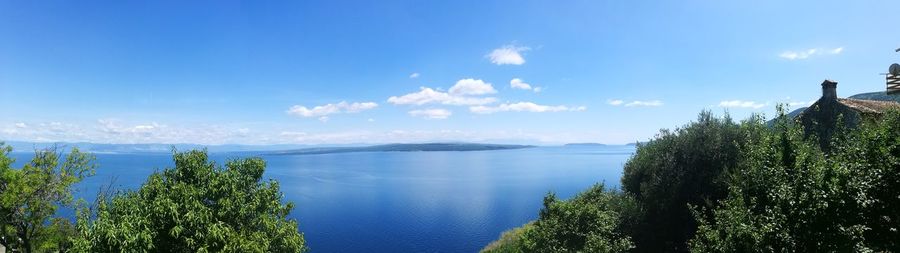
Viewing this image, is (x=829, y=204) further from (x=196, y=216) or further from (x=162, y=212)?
(x=162, y=212)

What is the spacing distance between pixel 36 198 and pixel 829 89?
5484cm

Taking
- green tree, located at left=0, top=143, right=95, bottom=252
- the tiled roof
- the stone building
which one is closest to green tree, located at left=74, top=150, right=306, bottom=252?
green tree, located at left=0, top=143, right=95, bottom=252

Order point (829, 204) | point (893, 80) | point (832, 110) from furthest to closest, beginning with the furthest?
point (832, 110)
point (893, 80)
point (829, 204)

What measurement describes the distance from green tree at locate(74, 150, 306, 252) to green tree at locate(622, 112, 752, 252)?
29290mm

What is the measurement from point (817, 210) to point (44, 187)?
40504 millimetres

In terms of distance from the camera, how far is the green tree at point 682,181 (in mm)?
34812

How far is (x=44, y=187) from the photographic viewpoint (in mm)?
28438

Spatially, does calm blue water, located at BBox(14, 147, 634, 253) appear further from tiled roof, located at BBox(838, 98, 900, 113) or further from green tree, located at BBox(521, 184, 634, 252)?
tiled roof, located at BBox(838, 98, 900, 113)

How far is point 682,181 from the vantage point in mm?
35844

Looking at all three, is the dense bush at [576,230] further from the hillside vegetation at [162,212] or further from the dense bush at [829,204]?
the hillside vegetation at [162,212]

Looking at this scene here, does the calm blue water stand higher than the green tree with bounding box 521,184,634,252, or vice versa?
the green tree with bounding box 521,184,634,252

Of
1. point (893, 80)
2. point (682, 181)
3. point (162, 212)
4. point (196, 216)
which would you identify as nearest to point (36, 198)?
point (162, 212)

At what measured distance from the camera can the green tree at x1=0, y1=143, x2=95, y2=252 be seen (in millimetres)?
26359

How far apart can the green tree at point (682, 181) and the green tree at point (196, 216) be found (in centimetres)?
2929
